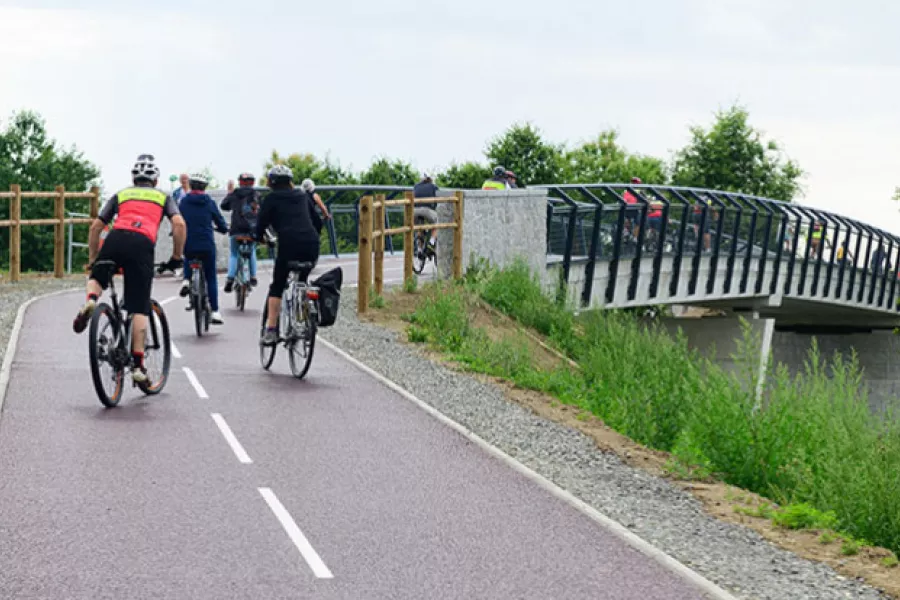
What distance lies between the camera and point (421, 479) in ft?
35.1

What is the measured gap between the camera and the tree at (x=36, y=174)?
74.7 meters

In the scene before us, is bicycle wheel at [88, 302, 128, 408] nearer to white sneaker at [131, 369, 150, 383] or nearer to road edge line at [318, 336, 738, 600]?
white sneaker at [131, 369, 150, 383]

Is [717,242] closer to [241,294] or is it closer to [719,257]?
[719,257]

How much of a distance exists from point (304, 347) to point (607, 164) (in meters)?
91.8

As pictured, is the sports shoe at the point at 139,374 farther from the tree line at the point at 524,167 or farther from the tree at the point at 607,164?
the tree at the point at 607,164

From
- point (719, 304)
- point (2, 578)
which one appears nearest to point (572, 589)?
point (2, 578)

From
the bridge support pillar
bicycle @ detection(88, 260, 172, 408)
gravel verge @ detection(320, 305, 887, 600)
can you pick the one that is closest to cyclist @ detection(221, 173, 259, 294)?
gravel verge @ detection(320, 305, 887, 600)

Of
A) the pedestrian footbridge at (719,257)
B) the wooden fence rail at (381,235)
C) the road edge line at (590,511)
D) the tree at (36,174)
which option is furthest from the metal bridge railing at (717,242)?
the tree at (36,174)

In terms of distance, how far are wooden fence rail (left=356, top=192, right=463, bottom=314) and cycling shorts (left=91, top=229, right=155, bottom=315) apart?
356 inches

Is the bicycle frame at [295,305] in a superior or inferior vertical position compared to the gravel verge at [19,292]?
superior

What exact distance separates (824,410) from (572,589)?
5.77 meters

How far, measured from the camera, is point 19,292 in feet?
82.5

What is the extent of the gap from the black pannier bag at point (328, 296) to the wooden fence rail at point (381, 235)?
6390 millimetres

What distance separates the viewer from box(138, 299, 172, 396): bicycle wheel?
13398 millimetres
